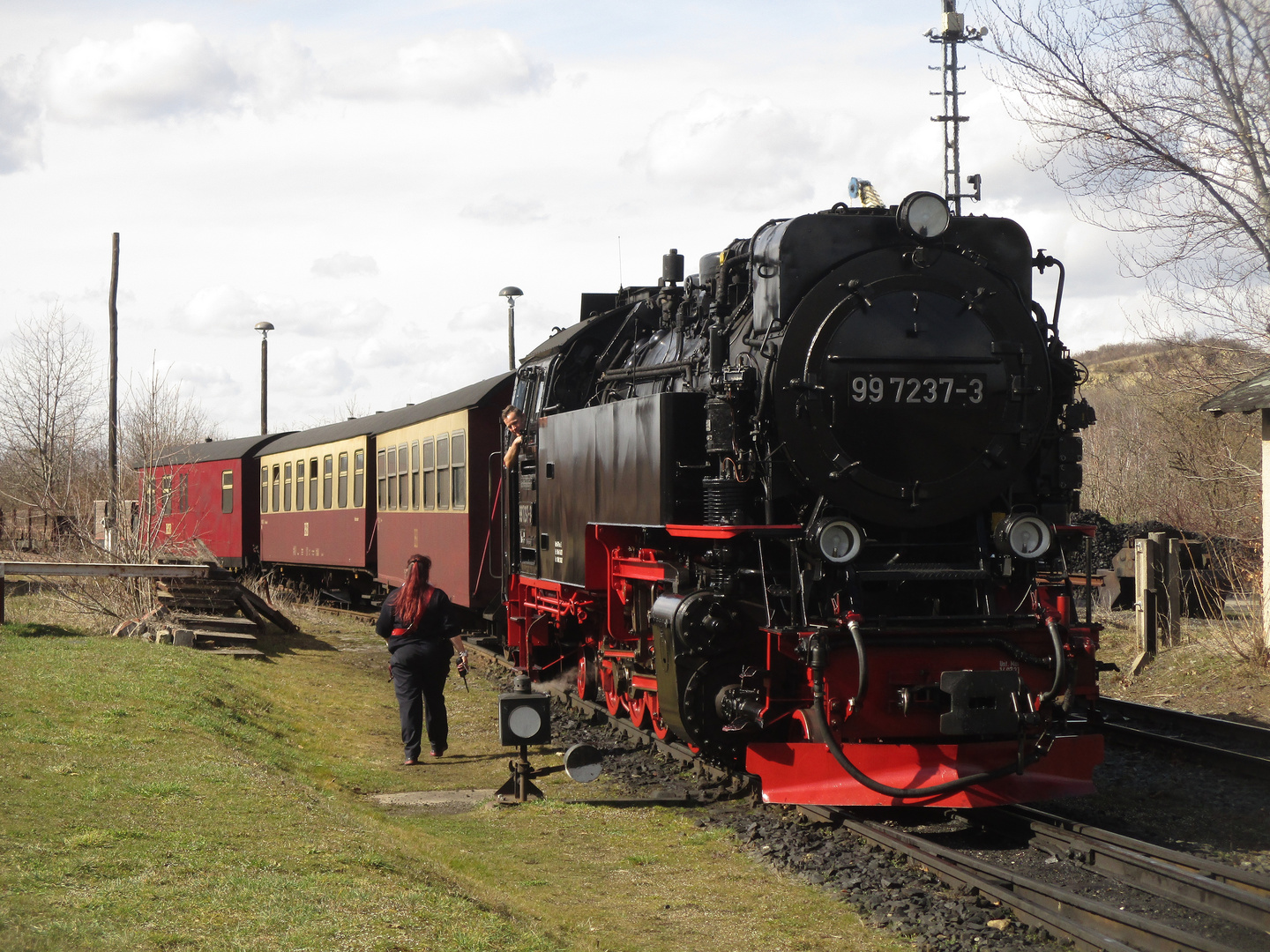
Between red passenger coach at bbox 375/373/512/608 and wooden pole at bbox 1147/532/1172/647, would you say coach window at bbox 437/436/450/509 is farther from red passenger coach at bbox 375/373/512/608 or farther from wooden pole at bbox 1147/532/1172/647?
wooden pole at bbox 1147/532/1172/647

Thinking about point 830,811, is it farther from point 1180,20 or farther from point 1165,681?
point 1180,20

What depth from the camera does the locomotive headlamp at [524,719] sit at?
24.6ft

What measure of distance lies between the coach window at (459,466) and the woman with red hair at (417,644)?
16.1ft

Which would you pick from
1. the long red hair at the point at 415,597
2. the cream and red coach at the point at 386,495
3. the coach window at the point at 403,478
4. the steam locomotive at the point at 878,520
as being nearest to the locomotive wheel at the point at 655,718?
the steam locomotive at the point at 878,520

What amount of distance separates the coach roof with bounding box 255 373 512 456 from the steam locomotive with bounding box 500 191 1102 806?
6742mm

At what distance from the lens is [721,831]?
664cm

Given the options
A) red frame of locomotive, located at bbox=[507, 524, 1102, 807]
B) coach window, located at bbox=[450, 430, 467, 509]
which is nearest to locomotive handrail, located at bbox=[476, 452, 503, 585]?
coach window, located at bbox=[450, 430, 467, 509]

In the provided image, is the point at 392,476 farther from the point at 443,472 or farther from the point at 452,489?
the point at 452,489

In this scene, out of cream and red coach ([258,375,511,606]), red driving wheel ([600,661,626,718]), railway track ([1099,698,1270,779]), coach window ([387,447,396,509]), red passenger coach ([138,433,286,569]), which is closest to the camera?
railway track ([1099,698,1270,779])

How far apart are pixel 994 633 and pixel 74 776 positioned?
205 inches

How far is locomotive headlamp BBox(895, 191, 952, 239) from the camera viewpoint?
687 centimetres

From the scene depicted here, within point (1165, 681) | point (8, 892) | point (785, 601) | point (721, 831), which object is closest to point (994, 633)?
point (785, 601)

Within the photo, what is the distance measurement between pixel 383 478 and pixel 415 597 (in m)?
9.59

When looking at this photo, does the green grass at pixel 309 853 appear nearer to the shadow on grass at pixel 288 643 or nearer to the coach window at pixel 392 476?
the shadow on grass at pixel 288 643
